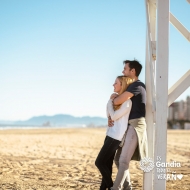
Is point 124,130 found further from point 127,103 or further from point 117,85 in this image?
point 117,85

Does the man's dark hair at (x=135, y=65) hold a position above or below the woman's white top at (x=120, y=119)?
above

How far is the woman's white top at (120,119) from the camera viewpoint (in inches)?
141

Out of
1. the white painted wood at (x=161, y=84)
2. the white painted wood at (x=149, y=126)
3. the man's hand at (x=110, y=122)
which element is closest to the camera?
the white painted wood at (x=161, y=84)

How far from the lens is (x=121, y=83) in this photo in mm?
3746

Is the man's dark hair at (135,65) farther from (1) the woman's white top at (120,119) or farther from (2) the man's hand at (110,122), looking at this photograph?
(2) the man's hand at (110,122)

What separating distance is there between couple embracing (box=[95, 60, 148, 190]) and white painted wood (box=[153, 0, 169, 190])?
394 millimetres

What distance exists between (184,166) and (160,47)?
477 centimetres

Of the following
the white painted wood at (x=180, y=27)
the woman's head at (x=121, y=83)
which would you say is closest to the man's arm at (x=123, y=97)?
the woman's head at (x=121, y=83)

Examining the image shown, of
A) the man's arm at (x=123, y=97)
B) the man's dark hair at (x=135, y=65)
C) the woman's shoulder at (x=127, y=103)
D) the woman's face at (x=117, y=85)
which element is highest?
the man's dark hair at (x=135, y=65)

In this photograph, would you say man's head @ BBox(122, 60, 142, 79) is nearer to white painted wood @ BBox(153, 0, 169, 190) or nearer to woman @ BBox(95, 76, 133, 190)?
woman @ BBox(95, 76, 133, 190)

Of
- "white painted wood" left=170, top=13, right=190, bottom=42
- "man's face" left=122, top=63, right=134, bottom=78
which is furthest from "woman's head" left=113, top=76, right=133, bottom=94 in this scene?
"white painted wood" left=170, top=13, right=190, bottom=42

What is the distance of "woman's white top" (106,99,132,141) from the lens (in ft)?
11.8

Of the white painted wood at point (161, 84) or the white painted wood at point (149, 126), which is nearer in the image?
the white painted wood at point (161, 84)

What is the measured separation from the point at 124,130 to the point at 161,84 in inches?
28.8
